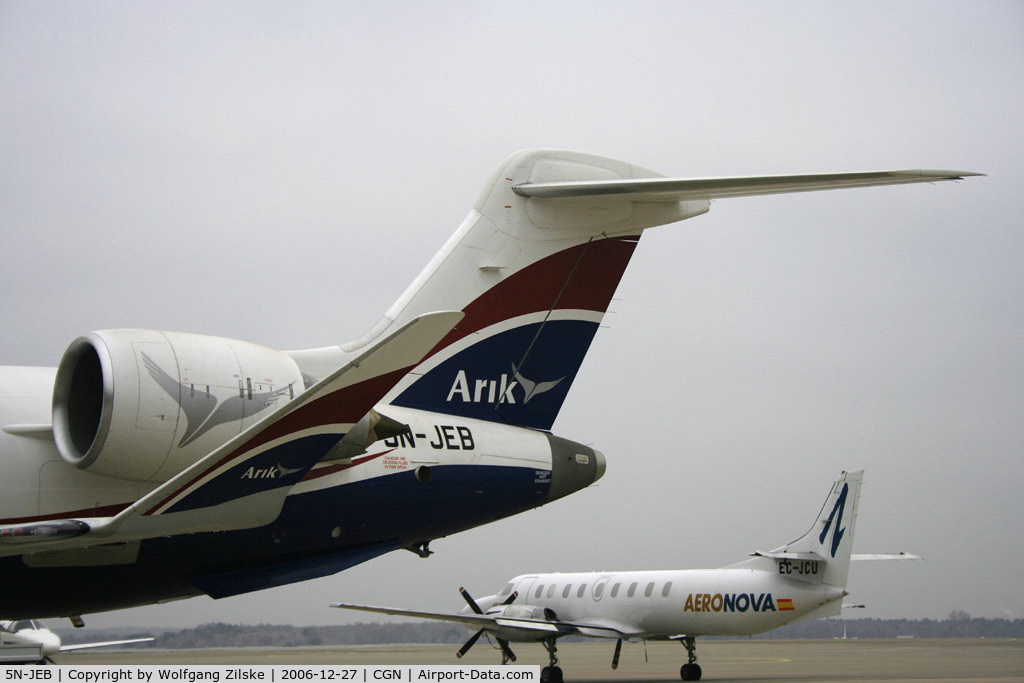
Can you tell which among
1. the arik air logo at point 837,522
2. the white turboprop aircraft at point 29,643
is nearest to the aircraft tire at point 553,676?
the arik air logo at point 837,522

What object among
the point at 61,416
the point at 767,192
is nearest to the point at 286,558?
the point at 61,416

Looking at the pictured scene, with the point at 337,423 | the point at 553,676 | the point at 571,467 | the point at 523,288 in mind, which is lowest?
the point at 553,676

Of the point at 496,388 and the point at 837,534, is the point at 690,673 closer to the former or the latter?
the point at 837,534

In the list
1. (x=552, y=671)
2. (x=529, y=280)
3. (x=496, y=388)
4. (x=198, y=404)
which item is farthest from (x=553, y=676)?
(x=198, y=404)

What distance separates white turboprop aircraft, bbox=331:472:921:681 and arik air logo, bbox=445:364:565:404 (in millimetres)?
15386

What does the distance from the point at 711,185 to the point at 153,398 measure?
3.94 m

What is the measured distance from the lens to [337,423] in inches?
233

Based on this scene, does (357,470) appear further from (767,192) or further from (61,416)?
(767,192)

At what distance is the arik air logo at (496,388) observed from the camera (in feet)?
26.1

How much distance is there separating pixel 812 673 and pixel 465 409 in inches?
793

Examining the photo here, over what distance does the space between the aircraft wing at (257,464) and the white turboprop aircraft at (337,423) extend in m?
0.01

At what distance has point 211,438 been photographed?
20.8 feet

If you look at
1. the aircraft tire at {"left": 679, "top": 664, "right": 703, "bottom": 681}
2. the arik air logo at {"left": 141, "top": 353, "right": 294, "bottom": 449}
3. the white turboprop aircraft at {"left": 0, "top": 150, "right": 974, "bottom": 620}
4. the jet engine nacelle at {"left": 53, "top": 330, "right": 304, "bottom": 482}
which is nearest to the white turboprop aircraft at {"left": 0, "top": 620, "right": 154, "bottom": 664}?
the aircraft tire at {"left": 679, "top": 664, "right": 703, "bottom": 681}

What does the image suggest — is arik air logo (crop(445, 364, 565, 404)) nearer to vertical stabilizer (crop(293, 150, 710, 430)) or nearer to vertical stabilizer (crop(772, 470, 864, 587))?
vertical stabilizer (crop(293, 150, 710, 430))
